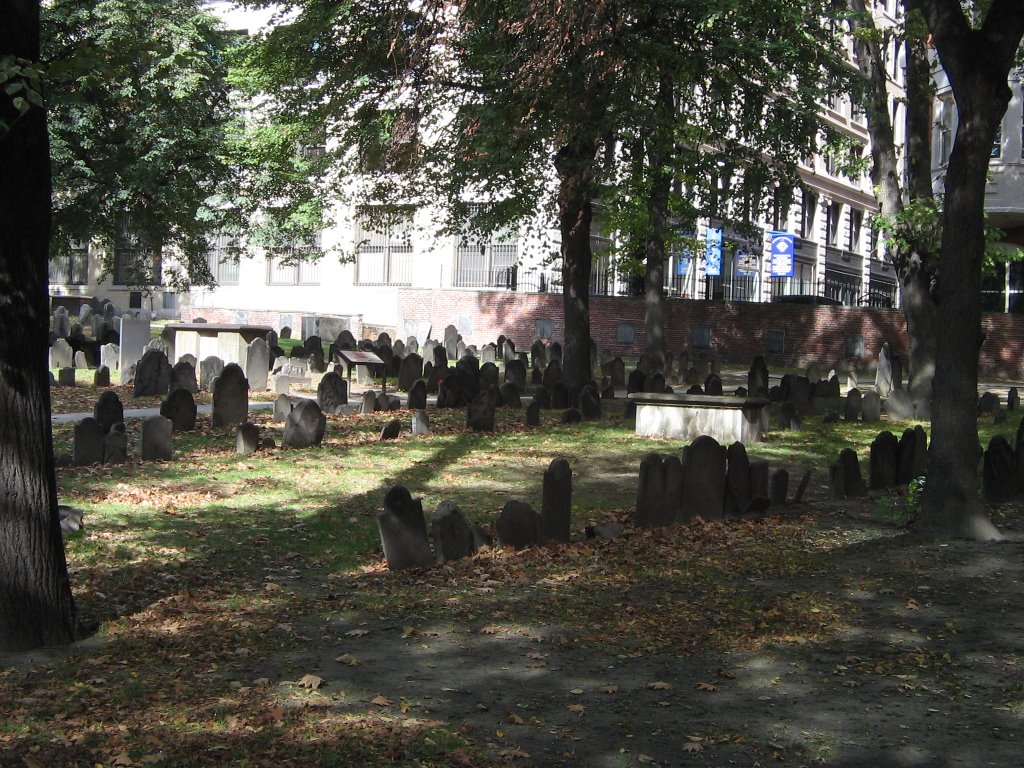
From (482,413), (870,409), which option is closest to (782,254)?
(870,409)

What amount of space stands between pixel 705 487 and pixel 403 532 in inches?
120

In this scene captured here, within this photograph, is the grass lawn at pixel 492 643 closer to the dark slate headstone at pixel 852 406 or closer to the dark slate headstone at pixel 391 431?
the dark slate headstone at pixel 391 431

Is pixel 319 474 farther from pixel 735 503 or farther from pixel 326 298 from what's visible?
pixel 326 298

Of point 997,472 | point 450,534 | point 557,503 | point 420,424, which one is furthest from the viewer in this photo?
point 420,424

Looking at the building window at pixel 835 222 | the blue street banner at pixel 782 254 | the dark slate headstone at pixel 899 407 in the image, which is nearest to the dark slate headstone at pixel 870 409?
the dark slate headstone at pixel 899 407

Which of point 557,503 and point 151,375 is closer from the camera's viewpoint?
point 557,503

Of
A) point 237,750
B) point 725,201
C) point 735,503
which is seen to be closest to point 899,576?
point 735,503

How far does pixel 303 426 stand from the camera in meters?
13.9

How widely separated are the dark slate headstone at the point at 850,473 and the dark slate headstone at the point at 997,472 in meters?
1.18

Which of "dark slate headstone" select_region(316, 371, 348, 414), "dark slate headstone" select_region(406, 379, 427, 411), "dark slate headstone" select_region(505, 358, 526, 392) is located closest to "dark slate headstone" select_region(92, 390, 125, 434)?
"dark slate headstone" select_region(316, 371, 348, 414)

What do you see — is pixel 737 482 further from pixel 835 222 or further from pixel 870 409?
pixel 835 222

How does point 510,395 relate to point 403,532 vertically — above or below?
above

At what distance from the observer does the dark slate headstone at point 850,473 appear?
11.5 meters

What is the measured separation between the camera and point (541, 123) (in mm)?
14680
